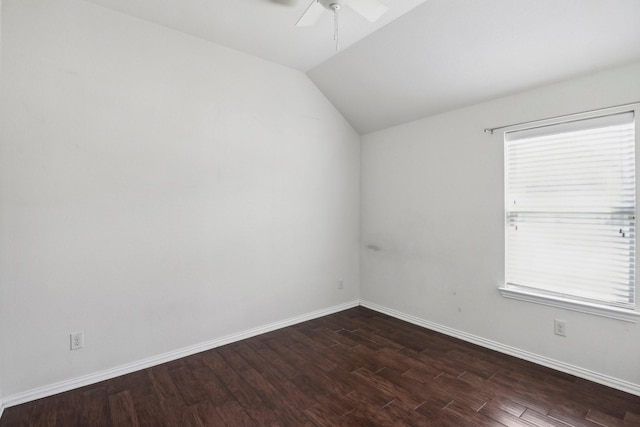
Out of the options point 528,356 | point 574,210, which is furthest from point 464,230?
point 528,356

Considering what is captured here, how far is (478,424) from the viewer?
6.24 feet

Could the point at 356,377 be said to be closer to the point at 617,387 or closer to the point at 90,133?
the point at 617,387

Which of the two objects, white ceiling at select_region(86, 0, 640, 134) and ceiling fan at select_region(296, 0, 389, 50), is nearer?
ceiling fan at select_region(296, 0, 389, 50)

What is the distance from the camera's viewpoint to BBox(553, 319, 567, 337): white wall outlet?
2.49m

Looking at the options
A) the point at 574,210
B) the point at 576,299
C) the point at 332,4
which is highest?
the point at 332,4

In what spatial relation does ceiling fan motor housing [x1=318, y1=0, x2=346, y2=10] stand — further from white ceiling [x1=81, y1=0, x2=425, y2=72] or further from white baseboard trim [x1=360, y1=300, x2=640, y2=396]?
white baseboard trim [x1=360, y1=300, x2=640, y2=396]

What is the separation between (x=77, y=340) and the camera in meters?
2.29

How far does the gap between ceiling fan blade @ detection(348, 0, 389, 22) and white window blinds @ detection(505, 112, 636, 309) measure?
1681mm

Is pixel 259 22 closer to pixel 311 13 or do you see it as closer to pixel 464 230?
pixel 311 13

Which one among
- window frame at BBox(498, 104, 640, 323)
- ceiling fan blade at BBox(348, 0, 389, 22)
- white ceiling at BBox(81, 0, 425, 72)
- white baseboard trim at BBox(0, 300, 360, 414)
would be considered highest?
white ceiling at BBox(81, 0, 425, 72)

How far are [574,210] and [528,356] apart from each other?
4.16ft

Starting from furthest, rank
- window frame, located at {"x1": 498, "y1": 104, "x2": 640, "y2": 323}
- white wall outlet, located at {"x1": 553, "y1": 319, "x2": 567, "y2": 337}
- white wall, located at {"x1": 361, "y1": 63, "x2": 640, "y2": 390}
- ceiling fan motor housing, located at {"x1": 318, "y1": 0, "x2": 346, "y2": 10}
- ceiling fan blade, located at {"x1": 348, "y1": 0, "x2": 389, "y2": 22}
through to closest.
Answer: white wall outlet, located at {"x1": 553, "y1": 319, "x2": 567, "y2": 337} < white wall, located at {"x1": 361, "y1": 63, "x2": 640, "y2": 390} < window frame, located at {"x1": 498, "y1": 104, "x2": 640, "y2": 323} < ceiling fan motor housing, located at {"x1": 318, "y1": 0, "x2": 346, "y2": 10} < ceiling fan blade, located at {"x1": 348, "y1": 0, "x2": 389, "y2": 22}

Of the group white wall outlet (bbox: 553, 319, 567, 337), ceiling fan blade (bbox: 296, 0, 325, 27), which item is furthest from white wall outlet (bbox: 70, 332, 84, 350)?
white wall outlet (bbox: 553, 319, 567, 337)

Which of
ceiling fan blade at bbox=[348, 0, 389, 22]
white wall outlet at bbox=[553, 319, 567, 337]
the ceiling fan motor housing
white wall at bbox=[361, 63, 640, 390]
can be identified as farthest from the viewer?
white wall outlet at bbox=[553, 319, 567, 337]
